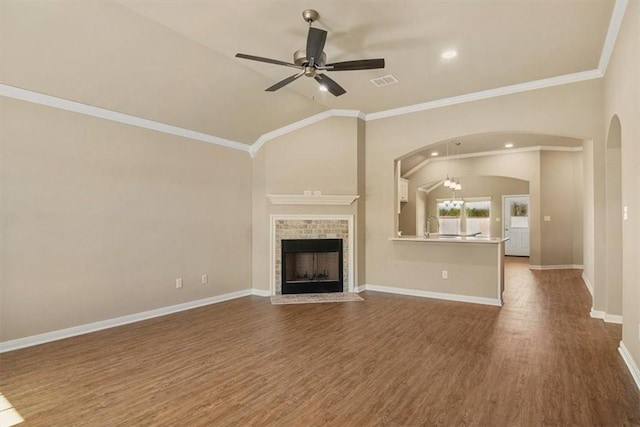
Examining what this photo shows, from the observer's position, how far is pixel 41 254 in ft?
12.1

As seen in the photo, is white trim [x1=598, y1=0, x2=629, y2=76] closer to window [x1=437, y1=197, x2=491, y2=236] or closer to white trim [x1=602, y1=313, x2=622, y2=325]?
white trim [x1=602, y1=313, x2=622, y2=325]

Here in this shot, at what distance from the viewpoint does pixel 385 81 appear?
4.76 metres

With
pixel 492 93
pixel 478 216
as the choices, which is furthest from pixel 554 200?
pixel 492 93

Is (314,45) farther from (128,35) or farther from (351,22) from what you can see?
(128,35)

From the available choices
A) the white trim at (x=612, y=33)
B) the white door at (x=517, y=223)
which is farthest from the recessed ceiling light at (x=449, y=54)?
the white door at (x=517, y=223)

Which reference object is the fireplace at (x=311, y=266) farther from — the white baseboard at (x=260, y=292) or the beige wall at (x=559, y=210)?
the beige wall at (x=559, y=210)

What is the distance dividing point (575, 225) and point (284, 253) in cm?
790

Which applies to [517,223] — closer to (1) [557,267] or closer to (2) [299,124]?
(1) [557,267]

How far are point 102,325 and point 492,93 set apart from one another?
6.23 m

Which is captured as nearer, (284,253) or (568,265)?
(284,253)

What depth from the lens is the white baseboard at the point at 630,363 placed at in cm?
274

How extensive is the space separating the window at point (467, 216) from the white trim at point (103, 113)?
8.86m

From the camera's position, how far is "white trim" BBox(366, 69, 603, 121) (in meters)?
4.50

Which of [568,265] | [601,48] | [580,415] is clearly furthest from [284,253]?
[568,265]
